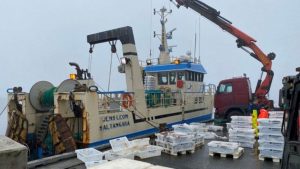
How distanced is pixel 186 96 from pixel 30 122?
Result: 25.1 ft

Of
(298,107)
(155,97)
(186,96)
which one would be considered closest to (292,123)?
(298,107)

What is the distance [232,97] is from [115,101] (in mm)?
6812

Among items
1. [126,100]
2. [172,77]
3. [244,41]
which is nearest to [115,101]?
[126,100]

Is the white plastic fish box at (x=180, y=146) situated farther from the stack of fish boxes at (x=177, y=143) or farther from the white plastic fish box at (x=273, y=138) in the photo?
the white plastic fish box at (x=273, y=138)

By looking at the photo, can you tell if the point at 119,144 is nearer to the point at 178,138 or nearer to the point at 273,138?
the point at 178,138

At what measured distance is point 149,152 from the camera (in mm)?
7656

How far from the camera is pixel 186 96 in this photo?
47.0 ft

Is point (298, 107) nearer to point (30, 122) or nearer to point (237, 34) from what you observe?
point (30, 122)

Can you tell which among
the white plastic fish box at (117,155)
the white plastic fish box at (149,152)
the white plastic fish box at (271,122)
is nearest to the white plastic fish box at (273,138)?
the white plastic fish box at (271,122)

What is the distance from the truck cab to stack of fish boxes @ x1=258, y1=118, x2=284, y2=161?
6633mm

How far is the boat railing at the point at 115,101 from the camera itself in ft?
32.5

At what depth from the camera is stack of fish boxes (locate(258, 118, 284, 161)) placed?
268 inches

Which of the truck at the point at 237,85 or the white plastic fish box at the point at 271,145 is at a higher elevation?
the truck at the point at 237,85

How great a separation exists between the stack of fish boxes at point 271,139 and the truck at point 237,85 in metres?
6.63
